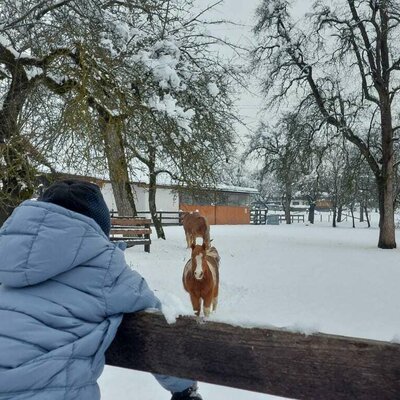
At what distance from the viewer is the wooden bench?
1264 centimetres

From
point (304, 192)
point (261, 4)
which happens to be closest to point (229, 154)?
point (261, 4)

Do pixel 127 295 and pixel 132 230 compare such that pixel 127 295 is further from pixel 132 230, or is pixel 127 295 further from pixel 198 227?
pixel 132 230

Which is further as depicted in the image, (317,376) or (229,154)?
(229,154)

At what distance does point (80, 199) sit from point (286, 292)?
7.09m

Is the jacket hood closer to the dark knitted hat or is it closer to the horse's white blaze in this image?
the dark knitted hat

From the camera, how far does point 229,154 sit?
11328 mm

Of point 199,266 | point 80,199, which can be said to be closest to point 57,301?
point 80,199

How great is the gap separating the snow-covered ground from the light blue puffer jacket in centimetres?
21

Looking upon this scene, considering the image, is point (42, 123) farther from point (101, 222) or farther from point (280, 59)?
point (280, 59)

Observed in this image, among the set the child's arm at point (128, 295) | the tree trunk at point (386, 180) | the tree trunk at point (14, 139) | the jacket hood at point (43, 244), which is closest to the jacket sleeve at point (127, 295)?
the child's arm at point (128, 295)

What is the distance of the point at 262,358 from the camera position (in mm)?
1313

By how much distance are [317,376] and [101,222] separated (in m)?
0.90

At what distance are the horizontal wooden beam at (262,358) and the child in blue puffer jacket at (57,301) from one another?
0.37 ft

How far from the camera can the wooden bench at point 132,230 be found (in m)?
12.6
